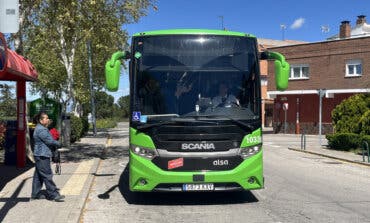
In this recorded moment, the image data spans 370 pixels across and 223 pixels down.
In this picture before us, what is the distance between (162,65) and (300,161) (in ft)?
35.6

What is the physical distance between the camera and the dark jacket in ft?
30.7

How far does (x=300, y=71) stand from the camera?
42.9 meters

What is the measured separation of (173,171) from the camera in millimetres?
9008

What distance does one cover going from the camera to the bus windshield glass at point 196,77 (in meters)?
9.20

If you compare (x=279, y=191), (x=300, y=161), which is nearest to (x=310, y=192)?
(x=279, y=191)

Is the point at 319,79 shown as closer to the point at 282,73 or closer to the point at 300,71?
the point at 300,71

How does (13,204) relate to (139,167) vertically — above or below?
below

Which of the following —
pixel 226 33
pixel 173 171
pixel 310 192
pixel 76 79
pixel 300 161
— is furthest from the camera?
pixel 76 79

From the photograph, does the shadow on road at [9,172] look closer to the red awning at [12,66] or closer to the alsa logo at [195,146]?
the red awning at [12,66]

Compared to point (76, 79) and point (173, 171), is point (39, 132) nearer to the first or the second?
point (173, 171)

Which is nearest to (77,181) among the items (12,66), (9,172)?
(9,172)

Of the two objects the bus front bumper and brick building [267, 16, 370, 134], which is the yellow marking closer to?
the bus front bumper

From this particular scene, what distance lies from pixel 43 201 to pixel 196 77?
11.6 feet

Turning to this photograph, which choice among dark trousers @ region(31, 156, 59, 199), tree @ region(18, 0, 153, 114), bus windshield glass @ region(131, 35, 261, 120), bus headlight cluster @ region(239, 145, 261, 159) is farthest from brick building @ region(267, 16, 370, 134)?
dark trousers @ region(31, 156, 59, 199)
